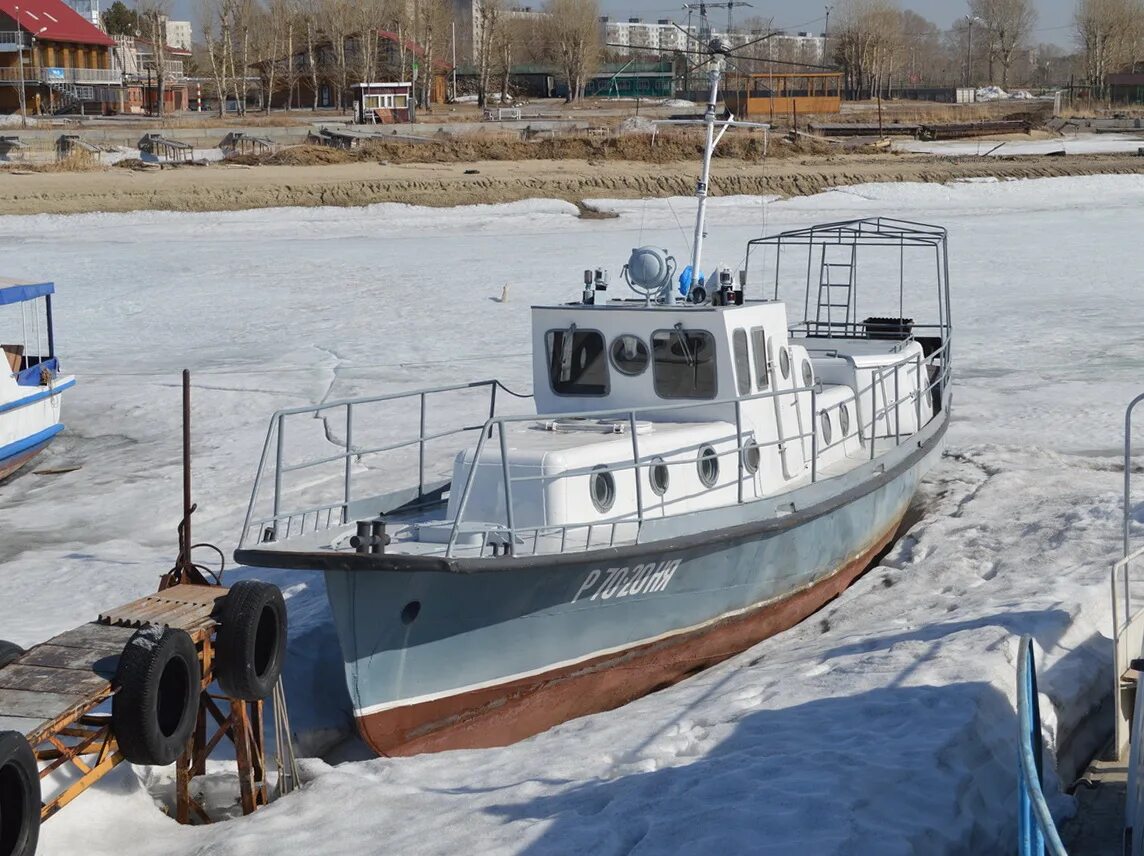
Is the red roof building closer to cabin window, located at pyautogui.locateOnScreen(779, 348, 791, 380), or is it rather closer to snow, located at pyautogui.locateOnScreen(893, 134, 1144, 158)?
snow, located at pyautogui.locateOnScreen(893, 134, 1144, 158)

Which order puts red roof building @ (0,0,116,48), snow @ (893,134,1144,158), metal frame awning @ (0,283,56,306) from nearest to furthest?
metal frame awning @ (0,283,56,306) → snow @ (893,134,1144,158) → red roof building @ (0,0,116,48)

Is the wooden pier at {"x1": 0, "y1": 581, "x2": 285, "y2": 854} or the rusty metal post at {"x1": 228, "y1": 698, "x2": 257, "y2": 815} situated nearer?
the wooden pier at {"x1": 0, "y1": 581, "x2": 285, "y2": 854}

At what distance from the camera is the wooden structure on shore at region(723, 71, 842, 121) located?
73375 mm

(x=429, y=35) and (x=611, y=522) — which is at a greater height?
(x=429, y=35)

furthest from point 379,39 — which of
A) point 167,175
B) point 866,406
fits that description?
point 866,406

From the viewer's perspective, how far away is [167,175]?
4250 cm

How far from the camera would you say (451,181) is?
1596 inches

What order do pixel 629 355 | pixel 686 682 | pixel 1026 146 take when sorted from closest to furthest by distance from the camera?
pixel 686 682 → pixel 629 355 → pixel 1026 146

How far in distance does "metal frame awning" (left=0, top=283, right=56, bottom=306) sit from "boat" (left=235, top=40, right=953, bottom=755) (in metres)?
5.51

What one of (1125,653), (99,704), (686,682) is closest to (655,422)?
(686,682)

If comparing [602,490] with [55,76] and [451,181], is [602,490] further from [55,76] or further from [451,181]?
[55,76]

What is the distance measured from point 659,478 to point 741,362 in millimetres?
1355

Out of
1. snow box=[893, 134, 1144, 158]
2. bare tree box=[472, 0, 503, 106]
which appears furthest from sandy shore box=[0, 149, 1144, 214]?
bare tree box=[472, 0, 503, 106]

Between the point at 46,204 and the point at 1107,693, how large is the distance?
3394cm
